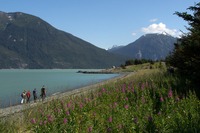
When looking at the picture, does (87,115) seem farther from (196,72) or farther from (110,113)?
(196,72)

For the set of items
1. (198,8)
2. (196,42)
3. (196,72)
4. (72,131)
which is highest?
(198,8)

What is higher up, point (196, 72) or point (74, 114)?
point (196, 72)

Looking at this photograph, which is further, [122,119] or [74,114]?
[74,114]

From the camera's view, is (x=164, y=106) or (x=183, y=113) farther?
(x=164, y=106)

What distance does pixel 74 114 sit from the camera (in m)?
9.84

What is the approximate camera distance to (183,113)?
9.00 metres

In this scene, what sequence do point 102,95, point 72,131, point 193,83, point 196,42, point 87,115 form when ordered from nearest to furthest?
1. point 72,131
2. point 87,115
3. point 196,42
4. point 193,83
5. point 102,95

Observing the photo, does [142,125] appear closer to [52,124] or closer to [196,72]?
[52,124]

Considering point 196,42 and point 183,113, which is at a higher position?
point 196,42

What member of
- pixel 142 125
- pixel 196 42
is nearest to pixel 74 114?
pixel 142 125

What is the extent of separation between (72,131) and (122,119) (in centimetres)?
145

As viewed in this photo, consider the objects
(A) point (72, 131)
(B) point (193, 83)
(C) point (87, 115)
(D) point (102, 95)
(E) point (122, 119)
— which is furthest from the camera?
(D) point (102, 95)

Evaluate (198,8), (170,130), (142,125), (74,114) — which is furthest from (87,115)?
(198,8)

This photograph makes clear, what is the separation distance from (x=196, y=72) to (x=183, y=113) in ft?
15.8
